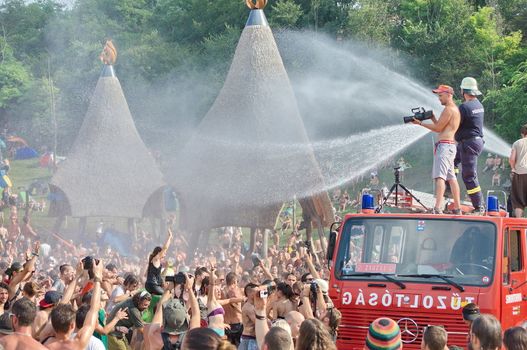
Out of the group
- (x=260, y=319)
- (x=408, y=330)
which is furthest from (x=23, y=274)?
(x=408, y=330)

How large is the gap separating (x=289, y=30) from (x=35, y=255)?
4559cm

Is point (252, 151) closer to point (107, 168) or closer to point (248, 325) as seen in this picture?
point (107, 168)

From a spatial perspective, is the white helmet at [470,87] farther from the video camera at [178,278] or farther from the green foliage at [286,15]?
the green foliage at [286,15]

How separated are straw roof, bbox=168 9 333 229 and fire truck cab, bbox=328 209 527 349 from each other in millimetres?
17438

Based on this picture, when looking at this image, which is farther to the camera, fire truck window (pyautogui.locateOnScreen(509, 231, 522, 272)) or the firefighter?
Result: the firefighter

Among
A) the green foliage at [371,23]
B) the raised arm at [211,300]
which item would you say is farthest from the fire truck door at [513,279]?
the green foliage at [371,23]

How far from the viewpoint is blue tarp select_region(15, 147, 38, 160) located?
70062mm

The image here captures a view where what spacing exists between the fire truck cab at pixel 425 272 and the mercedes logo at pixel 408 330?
0.4 inches

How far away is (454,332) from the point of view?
1154 cm

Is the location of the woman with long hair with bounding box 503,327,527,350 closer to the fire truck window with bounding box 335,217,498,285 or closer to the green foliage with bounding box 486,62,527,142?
the fire truck window with bounding box 335,217,498,285

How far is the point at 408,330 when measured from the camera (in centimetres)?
1172

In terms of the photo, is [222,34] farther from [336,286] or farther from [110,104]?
[336,286]

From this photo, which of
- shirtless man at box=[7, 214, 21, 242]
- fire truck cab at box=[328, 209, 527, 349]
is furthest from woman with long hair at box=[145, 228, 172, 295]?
shirtless man at box=[7, 214, 21, 242]

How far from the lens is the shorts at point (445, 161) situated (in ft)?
45.0
